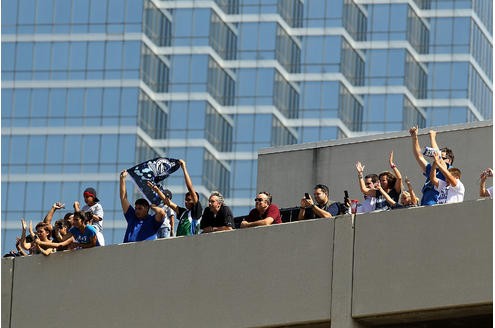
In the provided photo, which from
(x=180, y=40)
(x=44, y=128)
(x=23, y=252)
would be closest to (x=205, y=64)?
(x=180, y=40)

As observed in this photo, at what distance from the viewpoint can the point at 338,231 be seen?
87.4 ft

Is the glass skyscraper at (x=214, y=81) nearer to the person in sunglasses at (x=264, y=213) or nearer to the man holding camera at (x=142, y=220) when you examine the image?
the man holding camera at (x=142, y=220)

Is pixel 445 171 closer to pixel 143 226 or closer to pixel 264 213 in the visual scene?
pixel 264 213

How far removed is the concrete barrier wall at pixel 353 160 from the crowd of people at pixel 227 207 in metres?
6.46

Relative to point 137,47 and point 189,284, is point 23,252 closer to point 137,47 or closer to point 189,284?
point 189,284

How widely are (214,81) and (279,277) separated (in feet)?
284

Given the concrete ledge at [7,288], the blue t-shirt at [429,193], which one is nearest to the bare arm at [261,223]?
the blue t-shirt at [429,193]

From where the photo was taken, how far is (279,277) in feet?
88.3

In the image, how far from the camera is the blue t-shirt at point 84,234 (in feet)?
94.2

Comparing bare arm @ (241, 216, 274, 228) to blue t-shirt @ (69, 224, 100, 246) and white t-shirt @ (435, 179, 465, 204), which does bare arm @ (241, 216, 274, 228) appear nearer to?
white t-shirt @ (435, 179, 465, 204)

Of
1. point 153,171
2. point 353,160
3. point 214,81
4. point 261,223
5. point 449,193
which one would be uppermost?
point 214,81

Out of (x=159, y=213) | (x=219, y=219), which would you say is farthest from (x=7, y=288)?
(x=219, y=219)

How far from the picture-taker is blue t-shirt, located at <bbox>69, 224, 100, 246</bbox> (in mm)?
28703

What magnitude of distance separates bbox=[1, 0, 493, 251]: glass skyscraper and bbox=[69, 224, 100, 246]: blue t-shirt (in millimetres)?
79103
